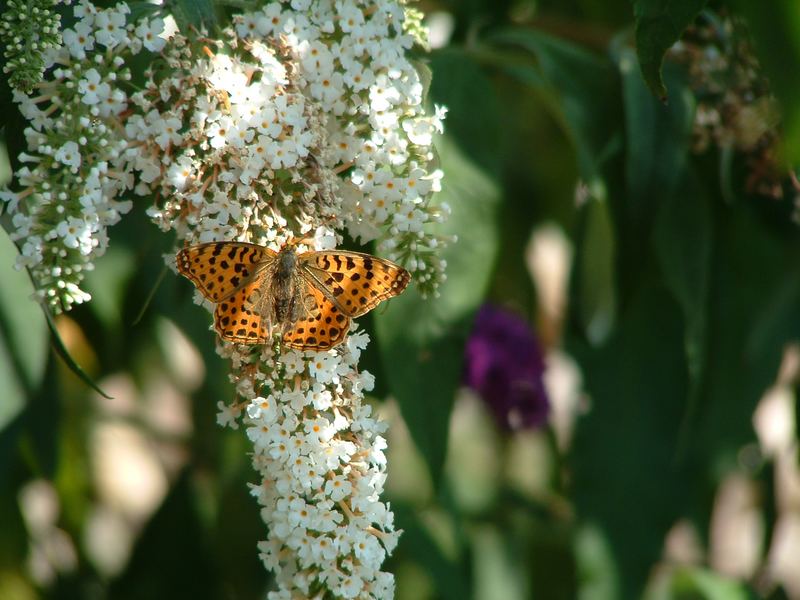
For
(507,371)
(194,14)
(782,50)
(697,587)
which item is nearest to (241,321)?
(194,14)

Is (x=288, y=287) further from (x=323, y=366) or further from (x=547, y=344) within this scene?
(x=547, y=344)

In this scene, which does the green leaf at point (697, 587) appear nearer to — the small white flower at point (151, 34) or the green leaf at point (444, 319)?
the green leaf at point (444, 319)

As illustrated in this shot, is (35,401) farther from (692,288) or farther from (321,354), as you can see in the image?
(692,288)

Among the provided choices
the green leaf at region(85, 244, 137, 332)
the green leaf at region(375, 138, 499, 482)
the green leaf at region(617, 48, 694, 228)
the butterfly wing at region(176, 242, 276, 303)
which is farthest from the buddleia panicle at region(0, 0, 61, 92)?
the green leaf at region(617, 48, 694, 228)

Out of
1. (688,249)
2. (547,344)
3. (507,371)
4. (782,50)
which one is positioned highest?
(782,50)

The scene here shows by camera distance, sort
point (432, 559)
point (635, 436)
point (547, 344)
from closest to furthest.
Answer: point (432, 559), point (635, 436), point (547, 344)

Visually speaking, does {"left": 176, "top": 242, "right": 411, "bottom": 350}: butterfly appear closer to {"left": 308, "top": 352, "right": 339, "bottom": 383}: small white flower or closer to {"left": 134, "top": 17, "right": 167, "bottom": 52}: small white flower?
{"left": 308, "top": 352, "right": 339, "bottom": 383}: small white flower

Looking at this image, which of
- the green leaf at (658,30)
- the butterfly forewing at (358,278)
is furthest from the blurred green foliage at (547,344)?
the butterfly forewing at (358,278)

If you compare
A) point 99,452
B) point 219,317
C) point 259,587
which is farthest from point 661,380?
point 99,452
